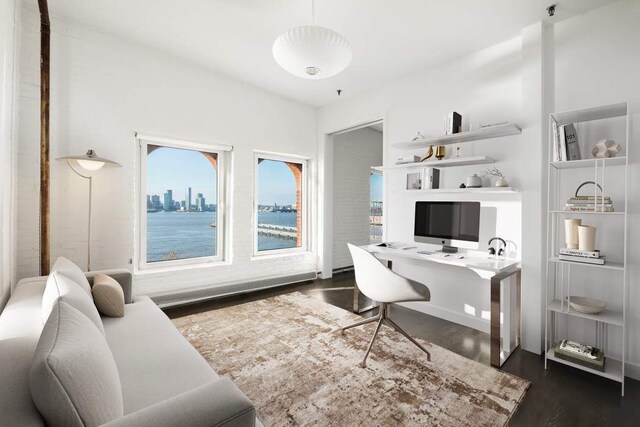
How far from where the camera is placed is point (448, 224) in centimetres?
308

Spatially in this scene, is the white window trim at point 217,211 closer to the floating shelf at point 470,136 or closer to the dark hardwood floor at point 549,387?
the dark hardwood floor at point 549,387

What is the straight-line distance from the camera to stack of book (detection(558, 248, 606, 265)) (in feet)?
6.90

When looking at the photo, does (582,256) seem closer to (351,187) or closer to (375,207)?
(351,187)

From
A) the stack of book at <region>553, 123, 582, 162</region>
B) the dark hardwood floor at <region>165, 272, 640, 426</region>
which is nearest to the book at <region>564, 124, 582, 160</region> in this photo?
the stack of book at <region>553, 123, 582, 162</region>

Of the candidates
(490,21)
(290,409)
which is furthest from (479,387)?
(490,21)

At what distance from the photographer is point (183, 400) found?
3.07 ft

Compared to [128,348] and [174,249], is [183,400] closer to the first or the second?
[128,348]

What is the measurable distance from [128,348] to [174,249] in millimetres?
2306

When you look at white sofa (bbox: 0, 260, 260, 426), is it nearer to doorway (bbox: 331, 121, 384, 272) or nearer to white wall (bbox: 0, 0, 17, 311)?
white wall (bbox: 0, 0, 17, 311)

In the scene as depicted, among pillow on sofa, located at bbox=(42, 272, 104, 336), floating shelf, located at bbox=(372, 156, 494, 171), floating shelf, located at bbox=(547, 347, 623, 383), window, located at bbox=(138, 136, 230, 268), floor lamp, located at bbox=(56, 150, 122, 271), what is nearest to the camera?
pillow on sofa, located at bbox=(42, 272, 104, 336)

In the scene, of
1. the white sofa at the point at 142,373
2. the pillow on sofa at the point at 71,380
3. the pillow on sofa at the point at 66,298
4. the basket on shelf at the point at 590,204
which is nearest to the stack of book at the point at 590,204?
the basket on shelf at the point at 590,204

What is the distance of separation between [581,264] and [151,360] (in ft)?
9.18

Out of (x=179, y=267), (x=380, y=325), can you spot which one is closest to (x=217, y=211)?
(x=179, y=267)

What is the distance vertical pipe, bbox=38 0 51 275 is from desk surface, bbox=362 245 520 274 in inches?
117
